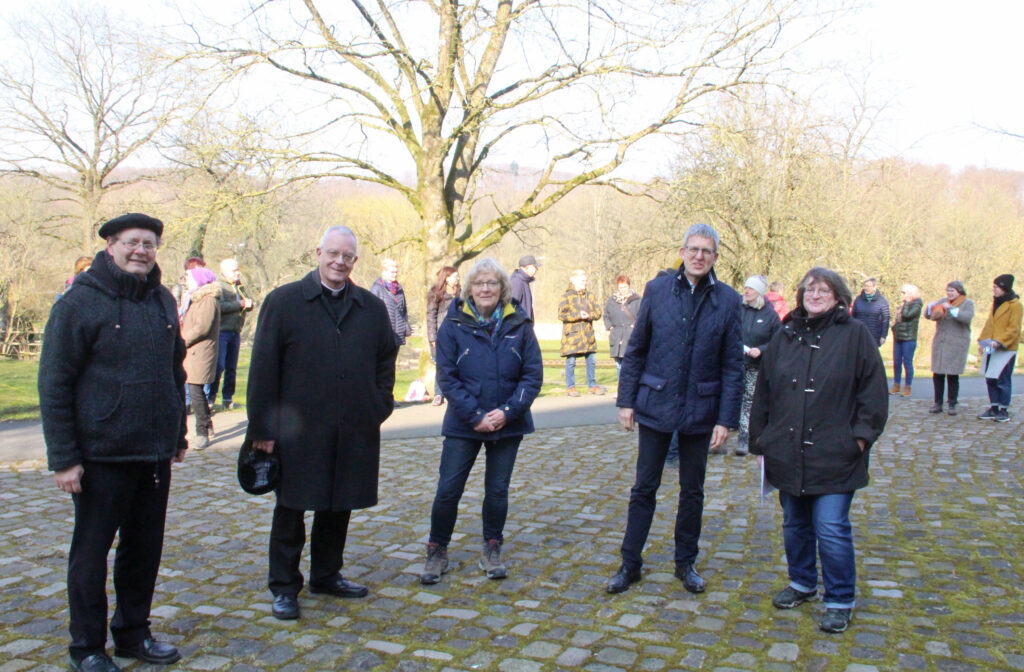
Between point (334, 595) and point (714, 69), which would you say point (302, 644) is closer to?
point (334, 595)

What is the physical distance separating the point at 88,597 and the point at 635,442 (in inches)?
274

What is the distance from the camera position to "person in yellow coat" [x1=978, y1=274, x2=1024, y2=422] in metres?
11.0

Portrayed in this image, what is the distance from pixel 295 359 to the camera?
438cm

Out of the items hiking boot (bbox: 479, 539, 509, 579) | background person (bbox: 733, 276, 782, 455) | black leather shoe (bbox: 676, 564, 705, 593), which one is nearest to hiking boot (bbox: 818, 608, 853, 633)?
black leather shoe (bbox: 676, 564, 705, 593)

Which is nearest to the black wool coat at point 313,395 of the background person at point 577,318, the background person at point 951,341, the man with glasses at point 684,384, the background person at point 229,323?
the man with glasses at point 684,384

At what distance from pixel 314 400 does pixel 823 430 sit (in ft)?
8.64

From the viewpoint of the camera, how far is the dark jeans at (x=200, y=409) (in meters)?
8.89

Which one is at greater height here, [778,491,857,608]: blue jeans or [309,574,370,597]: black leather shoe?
[778,491,857,608]: blue jeans

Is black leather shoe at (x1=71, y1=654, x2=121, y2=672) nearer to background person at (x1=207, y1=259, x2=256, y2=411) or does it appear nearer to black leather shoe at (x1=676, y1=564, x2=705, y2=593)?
black leather shoe at (x1=676, y1=564, x2=705, y2=593)

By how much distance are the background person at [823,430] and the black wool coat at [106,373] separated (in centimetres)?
307

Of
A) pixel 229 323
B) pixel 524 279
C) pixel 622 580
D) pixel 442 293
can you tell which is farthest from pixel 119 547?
pixel 524 279

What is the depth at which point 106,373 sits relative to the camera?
364 centimetres

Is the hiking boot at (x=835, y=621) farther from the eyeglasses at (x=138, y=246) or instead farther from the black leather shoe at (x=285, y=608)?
the eyeglasses at (x=138, y=246)

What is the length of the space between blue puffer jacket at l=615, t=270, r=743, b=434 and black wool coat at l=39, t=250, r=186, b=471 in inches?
97.8
